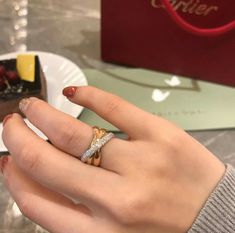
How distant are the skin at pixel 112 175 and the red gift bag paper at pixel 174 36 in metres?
0.25

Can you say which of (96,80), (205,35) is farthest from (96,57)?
(205,35)

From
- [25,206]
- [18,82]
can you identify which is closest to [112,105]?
[25,206]

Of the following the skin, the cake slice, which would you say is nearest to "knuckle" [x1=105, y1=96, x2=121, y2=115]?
the skin

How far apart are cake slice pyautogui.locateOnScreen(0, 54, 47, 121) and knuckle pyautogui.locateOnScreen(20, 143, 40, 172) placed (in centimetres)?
24

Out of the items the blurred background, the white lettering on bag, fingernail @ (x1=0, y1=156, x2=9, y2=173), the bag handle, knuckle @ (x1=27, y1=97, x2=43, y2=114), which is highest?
the white lettering on bag

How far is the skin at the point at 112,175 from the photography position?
1.27ft

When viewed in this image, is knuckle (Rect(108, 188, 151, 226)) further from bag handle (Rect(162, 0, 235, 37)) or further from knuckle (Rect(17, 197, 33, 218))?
bag handle (Rect(162, 0, 235, 37))

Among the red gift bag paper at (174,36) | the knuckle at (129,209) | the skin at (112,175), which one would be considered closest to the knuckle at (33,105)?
the skin at (112,175)

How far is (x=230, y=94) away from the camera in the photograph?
0.67 m

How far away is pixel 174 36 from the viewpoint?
0.67 m

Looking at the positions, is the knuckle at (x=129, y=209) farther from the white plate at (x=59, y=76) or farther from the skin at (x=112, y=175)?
the white plate at (x=59, y=76)

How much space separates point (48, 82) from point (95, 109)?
0.26 metres

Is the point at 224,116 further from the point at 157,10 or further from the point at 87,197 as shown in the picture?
the point at 87,197

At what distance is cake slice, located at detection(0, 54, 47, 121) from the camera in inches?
25.0
